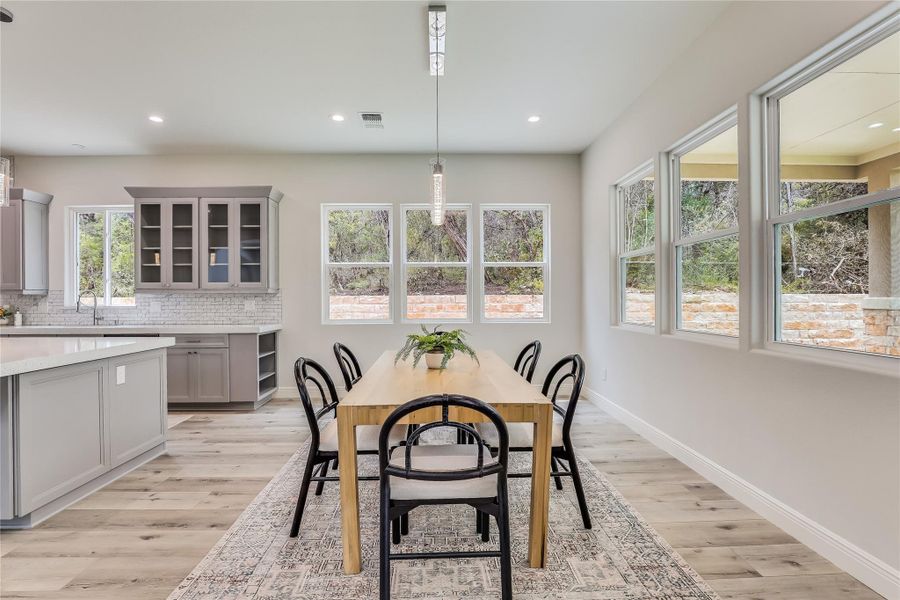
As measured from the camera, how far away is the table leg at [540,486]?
1.83 meters

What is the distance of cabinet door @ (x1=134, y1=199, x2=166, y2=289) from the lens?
4.81 m

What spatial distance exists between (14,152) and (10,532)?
189 inches

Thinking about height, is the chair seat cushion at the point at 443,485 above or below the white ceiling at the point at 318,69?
below

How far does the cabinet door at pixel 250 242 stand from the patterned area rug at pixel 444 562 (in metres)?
2.95

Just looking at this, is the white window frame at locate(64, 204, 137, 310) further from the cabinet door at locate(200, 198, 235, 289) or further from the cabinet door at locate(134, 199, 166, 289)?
the cabinet door at locate(200, 198, 235, 289)

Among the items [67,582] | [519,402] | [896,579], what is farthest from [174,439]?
[896,579]

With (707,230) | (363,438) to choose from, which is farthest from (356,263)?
(707,230)

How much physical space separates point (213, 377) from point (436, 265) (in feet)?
8.72

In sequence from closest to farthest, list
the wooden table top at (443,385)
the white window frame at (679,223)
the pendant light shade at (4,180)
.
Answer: the wooden table top at (443,385), the pendant light shade at (4,180), the white window frame at (679,223)

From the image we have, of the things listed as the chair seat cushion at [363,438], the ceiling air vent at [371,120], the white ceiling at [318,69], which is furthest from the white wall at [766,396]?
the ceiling air vent at [371,120]

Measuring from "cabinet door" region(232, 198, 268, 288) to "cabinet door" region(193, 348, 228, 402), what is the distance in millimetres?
787

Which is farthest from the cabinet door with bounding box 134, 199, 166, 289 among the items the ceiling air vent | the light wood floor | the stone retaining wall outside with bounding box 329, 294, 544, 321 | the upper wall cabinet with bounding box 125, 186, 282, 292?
the ceiling air vent

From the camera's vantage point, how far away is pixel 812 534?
203 cm

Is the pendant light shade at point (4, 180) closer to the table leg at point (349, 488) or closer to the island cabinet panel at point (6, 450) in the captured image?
the island cabinet panel at point (6, 450)
